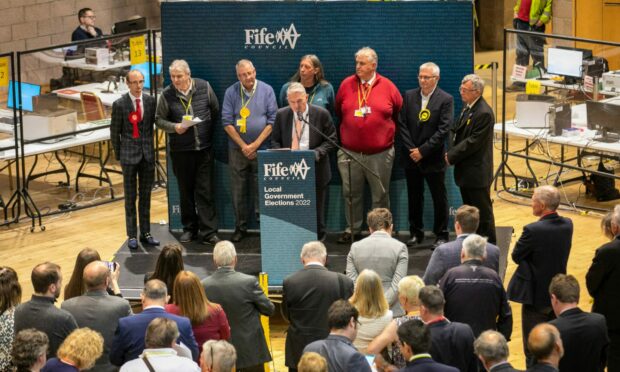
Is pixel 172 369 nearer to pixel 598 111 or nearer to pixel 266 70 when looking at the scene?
pixel 266 70

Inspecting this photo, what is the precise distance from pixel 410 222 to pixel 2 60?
432 cm

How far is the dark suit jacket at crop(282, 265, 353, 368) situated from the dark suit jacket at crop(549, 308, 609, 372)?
1312mm

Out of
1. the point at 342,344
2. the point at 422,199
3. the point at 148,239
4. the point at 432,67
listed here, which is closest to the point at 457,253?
the point at 342,344

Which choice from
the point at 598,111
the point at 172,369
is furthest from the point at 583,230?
the point at 172,369

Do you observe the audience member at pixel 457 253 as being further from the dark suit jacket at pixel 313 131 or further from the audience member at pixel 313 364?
the dark suit jacket at pixel 313 131

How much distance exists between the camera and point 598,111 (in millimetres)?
11141

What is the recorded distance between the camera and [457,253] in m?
7.12

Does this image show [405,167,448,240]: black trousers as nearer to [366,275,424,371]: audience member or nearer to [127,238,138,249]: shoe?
[127,238,138,249]: shoe

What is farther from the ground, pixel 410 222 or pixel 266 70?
pixel 266 70

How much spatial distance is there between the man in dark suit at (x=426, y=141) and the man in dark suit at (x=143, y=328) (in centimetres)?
367

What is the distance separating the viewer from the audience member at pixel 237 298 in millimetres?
6910

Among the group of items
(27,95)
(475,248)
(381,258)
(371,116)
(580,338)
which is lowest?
(580,338)

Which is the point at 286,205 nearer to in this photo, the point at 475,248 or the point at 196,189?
the point at 196,189

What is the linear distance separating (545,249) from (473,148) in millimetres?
1876
